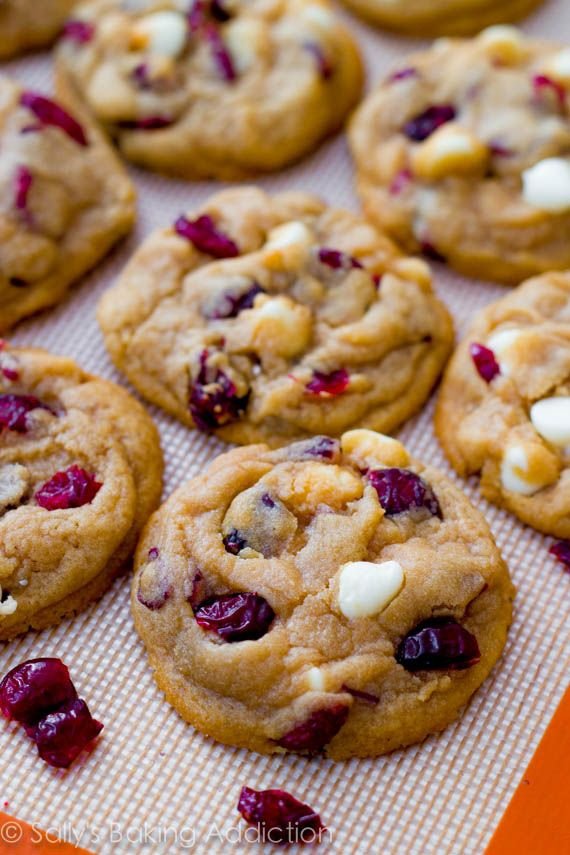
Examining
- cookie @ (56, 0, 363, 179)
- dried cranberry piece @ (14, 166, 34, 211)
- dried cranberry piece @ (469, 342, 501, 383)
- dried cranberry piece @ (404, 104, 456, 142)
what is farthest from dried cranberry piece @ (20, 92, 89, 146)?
dried cranberry piece @ (469, 342, 501, 383)

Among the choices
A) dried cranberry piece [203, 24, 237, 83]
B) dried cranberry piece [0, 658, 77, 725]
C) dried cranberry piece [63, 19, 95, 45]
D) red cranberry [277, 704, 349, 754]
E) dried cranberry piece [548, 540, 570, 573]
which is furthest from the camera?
dried cranberry piece [63, 19, 95, 45]

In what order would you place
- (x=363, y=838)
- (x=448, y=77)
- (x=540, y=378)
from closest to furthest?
(x=363, y=838) < (x=540, y=378) < (x=448, y=77)

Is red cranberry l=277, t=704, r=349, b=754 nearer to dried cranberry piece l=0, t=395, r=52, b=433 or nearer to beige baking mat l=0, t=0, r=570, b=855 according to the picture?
beige baking mat l=0, t=0, r=570, b=855

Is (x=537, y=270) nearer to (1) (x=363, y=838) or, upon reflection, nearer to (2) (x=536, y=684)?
(2) (x=536, y=684)

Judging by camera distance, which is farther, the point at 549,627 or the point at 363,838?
the point at 549,627

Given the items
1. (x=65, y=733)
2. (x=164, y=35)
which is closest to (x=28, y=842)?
(x=65, y=733)

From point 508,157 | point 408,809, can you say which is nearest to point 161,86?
point 508,157

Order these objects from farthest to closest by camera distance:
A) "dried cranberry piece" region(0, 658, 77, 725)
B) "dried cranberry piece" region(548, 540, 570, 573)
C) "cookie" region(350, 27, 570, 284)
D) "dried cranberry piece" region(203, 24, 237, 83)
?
1. "dried cranberry piece" region(203, 24, 237, 83)
2. "cookie" region(350, 27, 570, 284)
3. "dried cranberry piece" region(548, 540, 570, 573)
4. "dried cranberry piece" region(0, 658, 77, 725)
